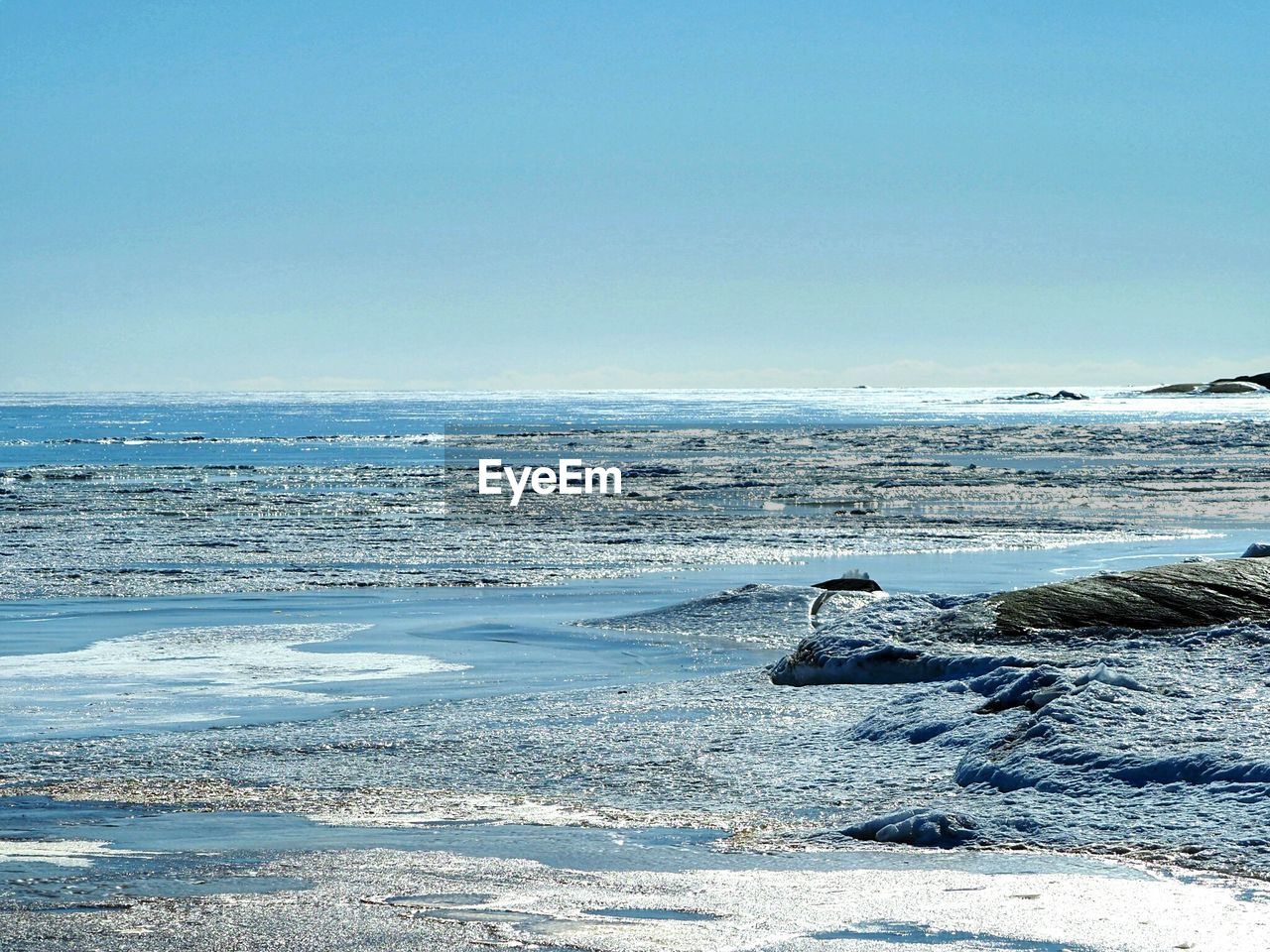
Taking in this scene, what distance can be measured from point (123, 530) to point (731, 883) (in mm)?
18376

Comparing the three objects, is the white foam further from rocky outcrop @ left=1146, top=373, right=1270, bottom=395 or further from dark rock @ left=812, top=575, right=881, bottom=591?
rocky outcrop @ left=1146, top=373, right=1270, bottom=395

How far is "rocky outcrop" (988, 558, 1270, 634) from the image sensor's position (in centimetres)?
967

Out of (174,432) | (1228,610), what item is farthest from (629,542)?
(174,432)

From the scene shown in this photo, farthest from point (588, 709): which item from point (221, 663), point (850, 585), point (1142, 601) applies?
point (850, 585)

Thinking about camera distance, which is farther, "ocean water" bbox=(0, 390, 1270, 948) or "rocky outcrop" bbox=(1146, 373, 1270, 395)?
"rocky outcrop" bbox=(1146, 373, 1270, 395)

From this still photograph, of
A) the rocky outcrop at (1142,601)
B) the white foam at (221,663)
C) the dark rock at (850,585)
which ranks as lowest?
the white foam at (221,663)

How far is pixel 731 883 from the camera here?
4.77 metres

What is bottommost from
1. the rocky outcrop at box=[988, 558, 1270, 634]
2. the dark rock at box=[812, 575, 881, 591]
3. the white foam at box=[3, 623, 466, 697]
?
the white foam at box=[3, 623, 466, 697]

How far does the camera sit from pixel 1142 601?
983 centimetres

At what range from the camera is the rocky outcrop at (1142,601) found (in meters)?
9.67

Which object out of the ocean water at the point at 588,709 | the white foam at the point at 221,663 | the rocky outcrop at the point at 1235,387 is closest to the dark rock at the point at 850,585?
the ocean water at the point at 588,709

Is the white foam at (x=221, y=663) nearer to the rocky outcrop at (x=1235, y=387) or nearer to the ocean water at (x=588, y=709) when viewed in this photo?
the ocean water at (x=588, y=709)

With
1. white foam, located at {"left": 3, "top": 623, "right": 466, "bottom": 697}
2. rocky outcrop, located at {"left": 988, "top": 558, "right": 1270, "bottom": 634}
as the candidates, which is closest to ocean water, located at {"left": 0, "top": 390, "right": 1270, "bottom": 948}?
white foam, located at {"left": 3, "top": 623, "right": 466, "bottom": 697}

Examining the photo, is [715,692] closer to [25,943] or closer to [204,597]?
[25,943]
